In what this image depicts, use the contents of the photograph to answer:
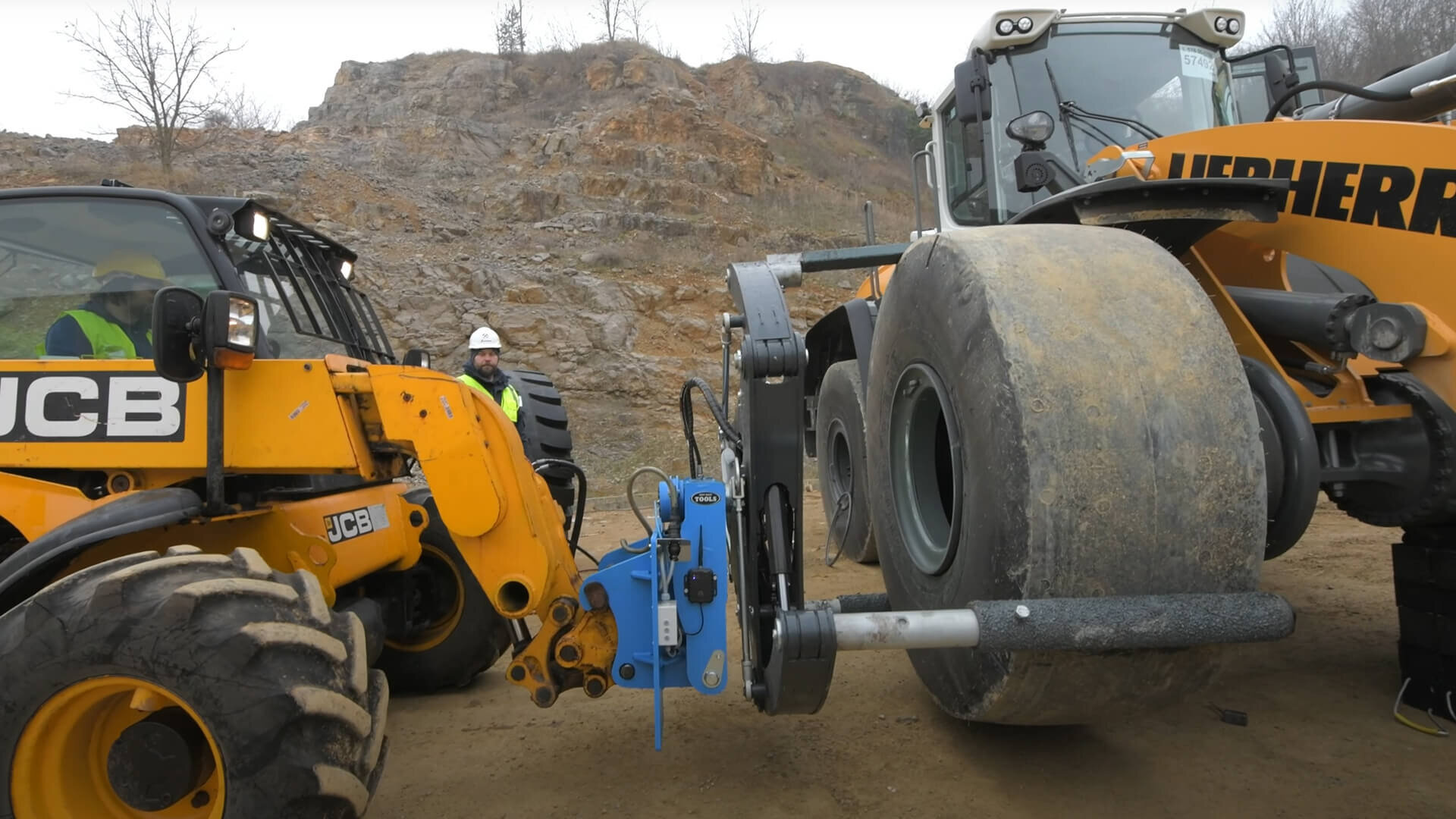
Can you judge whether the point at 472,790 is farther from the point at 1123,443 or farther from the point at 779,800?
the point at 1123,443

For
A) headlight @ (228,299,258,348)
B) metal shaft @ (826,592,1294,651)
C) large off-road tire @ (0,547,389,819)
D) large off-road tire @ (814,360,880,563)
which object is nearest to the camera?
metal shaft @ (826,592,1294,651)

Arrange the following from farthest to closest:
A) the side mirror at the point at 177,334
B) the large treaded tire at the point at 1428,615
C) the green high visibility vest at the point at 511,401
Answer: the green high visibility vest at the point at 511,401 < the large treaded tire at the point at 1428,615 < the side mirror at the point at 177,334

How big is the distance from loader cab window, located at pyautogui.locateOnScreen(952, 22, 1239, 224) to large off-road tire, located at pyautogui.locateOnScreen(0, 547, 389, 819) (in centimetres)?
361

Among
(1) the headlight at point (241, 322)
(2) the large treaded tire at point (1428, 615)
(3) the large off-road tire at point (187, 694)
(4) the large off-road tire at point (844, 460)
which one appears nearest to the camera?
(3) the large off-road tire at point (187, 694)

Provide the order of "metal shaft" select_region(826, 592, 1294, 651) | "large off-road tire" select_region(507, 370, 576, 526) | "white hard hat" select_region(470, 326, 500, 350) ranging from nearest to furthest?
1. "metal shaft" select_region(826, 592, 1294, 651)
2. "large off-road tire" select_region(507, 370, 576, 526)
3. "white hard hat" select_region(470, 326, 500, 350)

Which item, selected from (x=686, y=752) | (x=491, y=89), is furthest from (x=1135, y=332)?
(x=491, y=89)

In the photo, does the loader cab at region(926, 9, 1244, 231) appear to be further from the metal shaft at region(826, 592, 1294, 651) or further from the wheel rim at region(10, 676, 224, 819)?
the wheel rim at region(10, 676, 224, 819)

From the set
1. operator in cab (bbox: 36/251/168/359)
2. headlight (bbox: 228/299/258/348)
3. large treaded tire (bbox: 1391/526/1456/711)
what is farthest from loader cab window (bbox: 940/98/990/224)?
operator in cab (bbox: 36/251/168/359)

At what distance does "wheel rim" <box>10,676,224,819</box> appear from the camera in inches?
97.3

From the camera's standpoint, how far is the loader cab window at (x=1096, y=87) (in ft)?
14.6

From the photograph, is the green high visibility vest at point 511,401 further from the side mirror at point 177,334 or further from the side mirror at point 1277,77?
the side mirror at point 1277,77

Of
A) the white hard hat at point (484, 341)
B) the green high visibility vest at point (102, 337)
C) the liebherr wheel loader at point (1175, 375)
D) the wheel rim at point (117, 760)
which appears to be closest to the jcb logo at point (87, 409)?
the green high visibility vest at point (102, 337)

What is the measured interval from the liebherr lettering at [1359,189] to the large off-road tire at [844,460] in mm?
2851

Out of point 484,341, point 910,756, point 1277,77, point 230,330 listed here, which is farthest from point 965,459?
point 484,341
